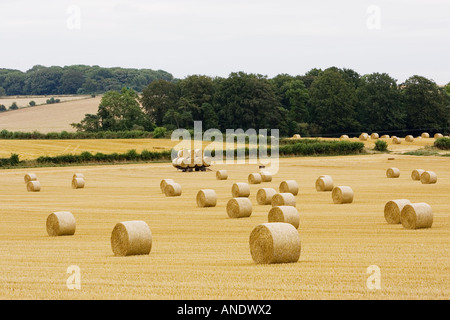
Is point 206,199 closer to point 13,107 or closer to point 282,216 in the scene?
point 282,216

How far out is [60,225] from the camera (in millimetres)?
22562

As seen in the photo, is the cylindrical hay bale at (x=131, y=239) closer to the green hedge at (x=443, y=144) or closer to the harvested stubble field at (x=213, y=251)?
the harvested stubble field at (x=213, y=251)

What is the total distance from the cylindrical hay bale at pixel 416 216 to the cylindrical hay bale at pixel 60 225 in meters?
9.81

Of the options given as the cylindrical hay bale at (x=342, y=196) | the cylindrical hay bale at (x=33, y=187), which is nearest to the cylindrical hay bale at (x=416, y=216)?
the cylindrical hay bale at (x=342, y=196)

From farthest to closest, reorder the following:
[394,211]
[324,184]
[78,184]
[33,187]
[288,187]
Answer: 1. [78,184]
2. [33,187]
3. [324,184]
4. [288,187]
5. [394,211]

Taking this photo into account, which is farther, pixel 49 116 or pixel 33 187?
pixel 49 116

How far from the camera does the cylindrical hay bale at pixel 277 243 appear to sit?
1511 cm

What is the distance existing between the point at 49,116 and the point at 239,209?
9262cm

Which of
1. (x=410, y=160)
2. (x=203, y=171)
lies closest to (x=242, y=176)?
(x=203, y=171)

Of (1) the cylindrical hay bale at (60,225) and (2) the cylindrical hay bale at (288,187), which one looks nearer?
(1) the cylindrical hay bale at (60,225)

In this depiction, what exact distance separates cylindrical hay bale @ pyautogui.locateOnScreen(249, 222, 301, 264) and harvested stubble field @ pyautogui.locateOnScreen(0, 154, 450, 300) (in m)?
0.21
